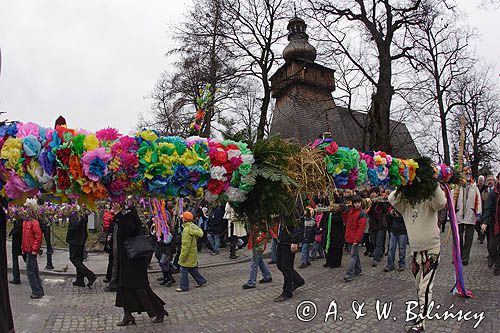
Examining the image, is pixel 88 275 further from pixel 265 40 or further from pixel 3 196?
pixel 265 40

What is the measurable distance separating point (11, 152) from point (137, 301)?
396cm

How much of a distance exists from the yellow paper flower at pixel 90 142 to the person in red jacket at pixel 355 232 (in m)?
6.55

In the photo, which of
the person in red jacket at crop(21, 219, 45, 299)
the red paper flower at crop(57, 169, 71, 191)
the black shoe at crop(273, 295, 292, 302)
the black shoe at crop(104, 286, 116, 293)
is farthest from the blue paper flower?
the black shoe at crop(104, 286, 116, 293)

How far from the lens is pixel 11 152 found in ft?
7.95

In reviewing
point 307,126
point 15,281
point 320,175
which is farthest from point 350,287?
point 307,126

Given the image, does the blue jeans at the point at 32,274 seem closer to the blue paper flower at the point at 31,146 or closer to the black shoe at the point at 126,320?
the black shoe at the point at 126,320

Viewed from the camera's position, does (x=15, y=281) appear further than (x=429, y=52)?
No

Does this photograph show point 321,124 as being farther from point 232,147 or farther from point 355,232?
point 232,147

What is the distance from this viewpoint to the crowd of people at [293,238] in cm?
477

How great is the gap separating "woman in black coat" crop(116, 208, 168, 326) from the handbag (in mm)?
79

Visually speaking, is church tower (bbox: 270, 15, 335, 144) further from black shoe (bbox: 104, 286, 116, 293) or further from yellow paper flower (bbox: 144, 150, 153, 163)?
yellow paper flower (bbox: 144, 150, 153, 163)

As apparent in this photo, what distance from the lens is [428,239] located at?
187 inches

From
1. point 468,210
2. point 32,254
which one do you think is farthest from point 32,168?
point 468,210

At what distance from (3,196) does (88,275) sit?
6344 mm
